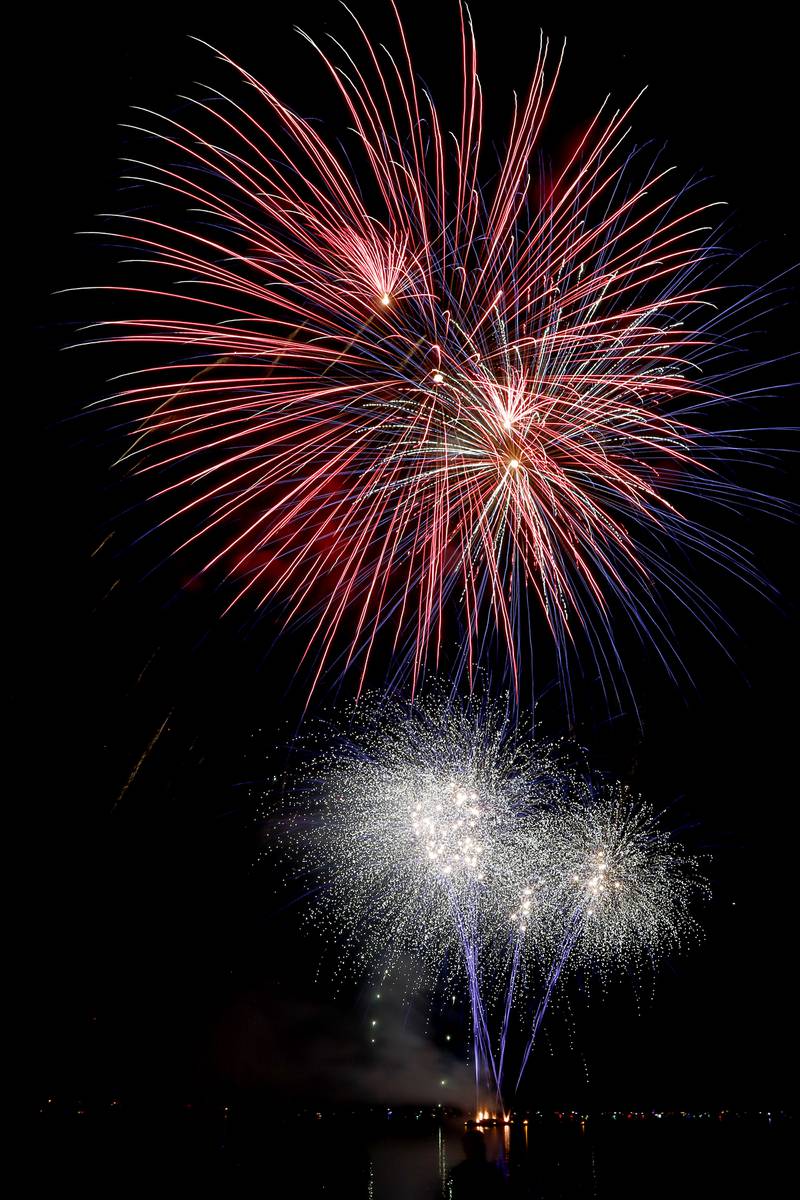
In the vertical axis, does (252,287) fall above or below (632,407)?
above

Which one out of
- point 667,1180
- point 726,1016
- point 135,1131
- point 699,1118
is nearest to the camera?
point 667,1180

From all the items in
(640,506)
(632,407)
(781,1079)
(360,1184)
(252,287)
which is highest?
(252,287)

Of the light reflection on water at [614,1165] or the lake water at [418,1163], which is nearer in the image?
the light reflection on water at [614,1165]

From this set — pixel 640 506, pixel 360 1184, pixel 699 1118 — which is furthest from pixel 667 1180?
pixel 699 1118

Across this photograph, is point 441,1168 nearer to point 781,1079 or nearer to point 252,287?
point 781,1079

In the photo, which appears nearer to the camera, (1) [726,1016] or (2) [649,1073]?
(1) [726,1016]

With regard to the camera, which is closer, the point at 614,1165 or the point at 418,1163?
the point at 614,1165

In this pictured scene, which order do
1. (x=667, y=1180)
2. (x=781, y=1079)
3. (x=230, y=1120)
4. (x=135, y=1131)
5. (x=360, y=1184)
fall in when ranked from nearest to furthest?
1. (x=667, y=1180)
2. (x=360, y=1184)
3. (x=781, y=1079)
4. (x=135, y=1131)
5. (x=230, y=1120)

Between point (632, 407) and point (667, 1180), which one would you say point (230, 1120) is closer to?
point (667, 1180)

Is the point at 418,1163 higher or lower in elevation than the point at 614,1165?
lower

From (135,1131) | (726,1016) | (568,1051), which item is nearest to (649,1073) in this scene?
(568,1051)

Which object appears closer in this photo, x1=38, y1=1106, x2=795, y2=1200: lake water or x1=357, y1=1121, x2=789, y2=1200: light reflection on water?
x1=357, y1=1121, x2=789, y2=1200: light reflection on water
